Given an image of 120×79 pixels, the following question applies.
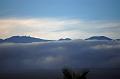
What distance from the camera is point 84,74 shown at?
5325 centimetres

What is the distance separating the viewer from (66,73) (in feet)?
173

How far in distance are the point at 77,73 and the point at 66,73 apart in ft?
6.42

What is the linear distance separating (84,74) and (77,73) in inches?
45.4

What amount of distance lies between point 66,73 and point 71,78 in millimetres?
1115

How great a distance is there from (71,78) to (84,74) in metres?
2.07

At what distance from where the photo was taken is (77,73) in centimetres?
5375

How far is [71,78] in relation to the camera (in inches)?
2088

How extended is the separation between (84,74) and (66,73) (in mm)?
2781
